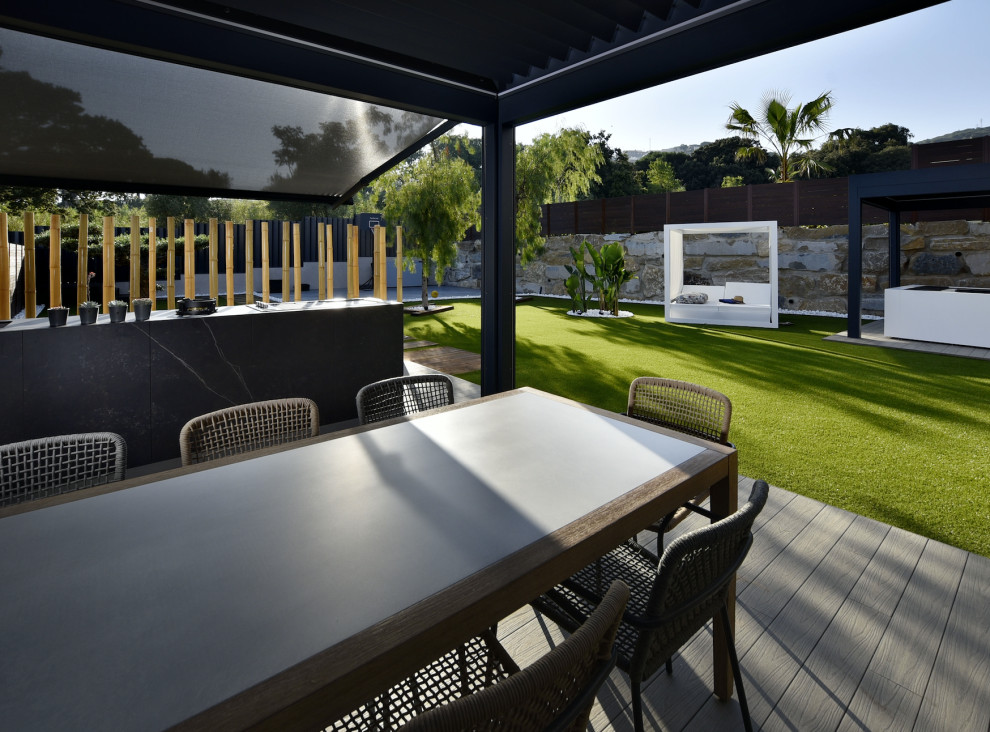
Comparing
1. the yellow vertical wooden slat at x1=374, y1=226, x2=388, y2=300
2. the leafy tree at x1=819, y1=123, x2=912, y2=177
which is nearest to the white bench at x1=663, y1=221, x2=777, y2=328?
the yellow vertical wooden slat at x1=374, y1=226, x2=388, y2=300

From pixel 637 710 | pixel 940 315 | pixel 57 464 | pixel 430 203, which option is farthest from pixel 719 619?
pixel 430 203

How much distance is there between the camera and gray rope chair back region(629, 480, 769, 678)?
133 cm

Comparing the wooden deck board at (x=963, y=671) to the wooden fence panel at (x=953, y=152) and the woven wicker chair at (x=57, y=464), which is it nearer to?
the woven wicker chair at (x=57, y=464)

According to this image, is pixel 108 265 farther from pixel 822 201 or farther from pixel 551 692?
pixel 822 201

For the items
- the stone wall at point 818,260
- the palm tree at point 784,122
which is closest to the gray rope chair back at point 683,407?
the stone wall at point 818,260

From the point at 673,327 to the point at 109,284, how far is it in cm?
950

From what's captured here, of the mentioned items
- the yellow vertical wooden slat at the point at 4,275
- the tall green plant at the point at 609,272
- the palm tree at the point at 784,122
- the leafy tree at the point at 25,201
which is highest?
the palm tree at the point at 784,122

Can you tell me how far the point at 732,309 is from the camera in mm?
11578

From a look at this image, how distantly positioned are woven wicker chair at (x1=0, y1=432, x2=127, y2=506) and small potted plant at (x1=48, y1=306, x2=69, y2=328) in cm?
220

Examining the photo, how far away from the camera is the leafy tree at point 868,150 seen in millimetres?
21812

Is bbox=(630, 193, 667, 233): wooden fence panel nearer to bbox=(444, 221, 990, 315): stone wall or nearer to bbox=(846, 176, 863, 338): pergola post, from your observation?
bbox=(444, 221, 990, 315): stone wall

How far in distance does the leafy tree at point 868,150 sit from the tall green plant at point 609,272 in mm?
14957

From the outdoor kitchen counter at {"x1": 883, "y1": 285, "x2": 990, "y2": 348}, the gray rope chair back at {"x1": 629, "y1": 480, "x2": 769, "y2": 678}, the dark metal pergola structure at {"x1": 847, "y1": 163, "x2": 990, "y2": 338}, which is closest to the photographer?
the gray rope chair back at {"x1": 629, "y1": 480, "x2": 769, "y2": 678}

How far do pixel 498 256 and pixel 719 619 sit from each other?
3631 millimetres
